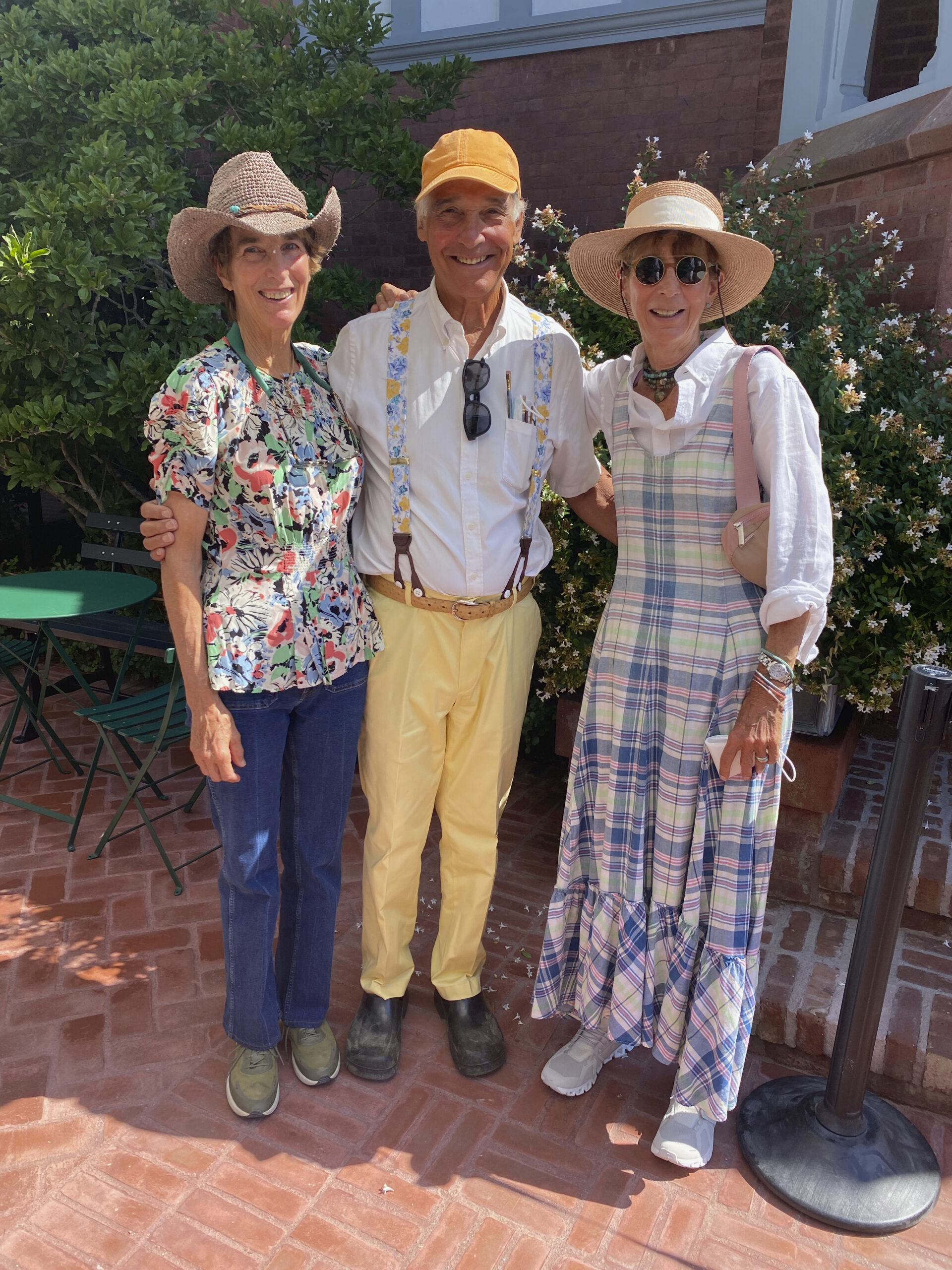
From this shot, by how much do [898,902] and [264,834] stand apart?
1.52m

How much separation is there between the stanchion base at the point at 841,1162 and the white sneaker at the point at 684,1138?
4.5 inches

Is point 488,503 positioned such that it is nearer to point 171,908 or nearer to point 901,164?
point 171,908

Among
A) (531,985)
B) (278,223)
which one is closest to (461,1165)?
(531,985)

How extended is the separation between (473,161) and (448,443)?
65cm

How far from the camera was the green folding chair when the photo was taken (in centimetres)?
336

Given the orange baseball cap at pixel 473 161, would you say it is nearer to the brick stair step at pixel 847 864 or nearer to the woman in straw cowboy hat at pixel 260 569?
the woman in straw cowboy hat at pixel 260 569

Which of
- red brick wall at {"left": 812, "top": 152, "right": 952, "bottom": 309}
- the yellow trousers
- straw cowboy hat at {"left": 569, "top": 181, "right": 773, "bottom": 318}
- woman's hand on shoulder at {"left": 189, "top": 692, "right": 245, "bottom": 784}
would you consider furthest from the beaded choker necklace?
red brick wall at {"left": 812, "top": 152, "right": 952, "bottom": 309}

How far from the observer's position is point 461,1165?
224 cm

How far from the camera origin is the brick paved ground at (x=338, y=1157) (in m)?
2.03

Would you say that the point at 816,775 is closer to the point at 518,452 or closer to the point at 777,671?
the point at 777,671

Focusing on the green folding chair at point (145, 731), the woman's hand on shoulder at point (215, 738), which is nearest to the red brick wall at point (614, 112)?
the green folding chair at point (145, 731)

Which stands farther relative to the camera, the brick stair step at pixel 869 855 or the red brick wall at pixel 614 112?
the red brick wall at pixel 614 112

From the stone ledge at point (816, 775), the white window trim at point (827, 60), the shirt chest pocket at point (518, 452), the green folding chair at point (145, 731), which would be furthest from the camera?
the white window trim at point (827, 60)

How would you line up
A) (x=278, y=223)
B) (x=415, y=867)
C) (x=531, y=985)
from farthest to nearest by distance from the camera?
(x=531, y=985)
(x=415, y=867)
(x=278, y=223)
